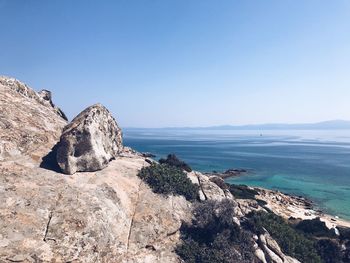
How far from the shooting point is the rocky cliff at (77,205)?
57.5ft

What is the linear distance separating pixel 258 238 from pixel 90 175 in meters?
14.6

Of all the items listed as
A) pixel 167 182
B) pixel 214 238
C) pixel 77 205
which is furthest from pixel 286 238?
pixel 77 205

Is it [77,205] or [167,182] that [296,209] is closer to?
[167,182]

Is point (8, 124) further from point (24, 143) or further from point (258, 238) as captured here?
point (258, 238)

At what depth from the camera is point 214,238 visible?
938 inches

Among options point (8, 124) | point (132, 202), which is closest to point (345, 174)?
point (132, 202)

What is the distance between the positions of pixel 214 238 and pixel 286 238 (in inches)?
303

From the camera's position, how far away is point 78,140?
24.8 metres

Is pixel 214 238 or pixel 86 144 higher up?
pixel 86 144

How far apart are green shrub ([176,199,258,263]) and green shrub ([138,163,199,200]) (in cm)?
214

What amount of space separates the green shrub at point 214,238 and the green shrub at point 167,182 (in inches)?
84.1

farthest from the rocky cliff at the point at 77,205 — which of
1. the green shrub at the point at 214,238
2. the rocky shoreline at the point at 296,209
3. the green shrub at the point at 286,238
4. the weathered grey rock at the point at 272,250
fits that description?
the rocky shoreline at the point at 296,209

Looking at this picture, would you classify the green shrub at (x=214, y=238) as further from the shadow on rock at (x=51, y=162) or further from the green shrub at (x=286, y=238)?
the shadow on rock at (x=51, y=162)

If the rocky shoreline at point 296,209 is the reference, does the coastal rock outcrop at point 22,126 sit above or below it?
above
